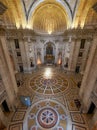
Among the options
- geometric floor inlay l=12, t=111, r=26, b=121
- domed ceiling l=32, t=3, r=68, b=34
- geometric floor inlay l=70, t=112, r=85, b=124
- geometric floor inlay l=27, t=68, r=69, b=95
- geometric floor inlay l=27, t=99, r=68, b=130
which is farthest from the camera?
domed ceiling l=32, t=3, r=68, b=34

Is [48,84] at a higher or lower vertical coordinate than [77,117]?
higher

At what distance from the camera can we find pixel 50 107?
915 centimetres

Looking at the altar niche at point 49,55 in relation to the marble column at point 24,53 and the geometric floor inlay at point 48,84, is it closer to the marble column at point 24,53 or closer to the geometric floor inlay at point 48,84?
the geometric floor inlay at point 48,84

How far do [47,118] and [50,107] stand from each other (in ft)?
4.44

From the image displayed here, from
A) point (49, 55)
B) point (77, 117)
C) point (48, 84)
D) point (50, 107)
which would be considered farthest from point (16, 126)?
point (49, 55)

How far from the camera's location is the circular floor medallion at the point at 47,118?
7.44 metres

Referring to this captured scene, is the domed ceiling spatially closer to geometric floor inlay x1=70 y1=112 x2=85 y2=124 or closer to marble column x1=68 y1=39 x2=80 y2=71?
marble column x1=68 y1=39 x2=80 y2=71

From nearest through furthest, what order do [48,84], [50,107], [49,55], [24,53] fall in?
1. [50,107]
2. [48,84]
3. [24,53]
4. [49,55]

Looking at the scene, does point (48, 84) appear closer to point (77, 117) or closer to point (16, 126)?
point (77, 117)

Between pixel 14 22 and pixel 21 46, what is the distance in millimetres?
4070

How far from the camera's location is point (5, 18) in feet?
40.6

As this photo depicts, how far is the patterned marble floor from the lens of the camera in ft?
24.3

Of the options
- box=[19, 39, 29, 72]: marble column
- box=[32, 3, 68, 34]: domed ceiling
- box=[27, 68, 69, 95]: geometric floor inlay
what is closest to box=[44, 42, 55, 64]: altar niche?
box=[32, 3, 68, 34]: domed ceiling

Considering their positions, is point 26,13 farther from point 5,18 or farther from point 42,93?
point 42,93
